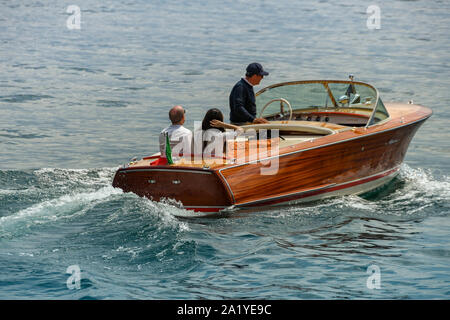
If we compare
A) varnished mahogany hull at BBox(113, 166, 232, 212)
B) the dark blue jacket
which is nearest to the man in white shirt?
varnished mahogany hull at BBox(113, 166, 232, 212)

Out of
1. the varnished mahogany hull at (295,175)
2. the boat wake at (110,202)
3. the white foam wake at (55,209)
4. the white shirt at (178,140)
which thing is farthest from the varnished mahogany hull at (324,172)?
the white foam wake at (55,209)

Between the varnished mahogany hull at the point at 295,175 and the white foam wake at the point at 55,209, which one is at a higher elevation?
the varnished mahogany hull at the point at 295,175

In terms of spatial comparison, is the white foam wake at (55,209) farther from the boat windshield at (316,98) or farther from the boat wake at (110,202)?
the boat windshield at (316,98)

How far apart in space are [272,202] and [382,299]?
269cm

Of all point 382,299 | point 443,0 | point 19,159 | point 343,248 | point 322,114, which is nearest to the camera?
point 382,299

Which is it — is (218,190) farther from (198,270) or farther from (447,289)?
(447,289)

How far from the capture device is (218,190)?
8.05 metres

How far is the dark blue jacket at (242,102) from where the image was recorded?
9.80 m

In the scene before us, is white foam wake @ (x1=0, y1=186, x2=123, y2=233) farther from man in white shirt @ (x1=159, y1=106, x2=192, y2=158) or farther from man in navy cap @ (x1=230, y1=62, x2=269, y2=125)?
man in navy cap @ (x1=230, y1=62, x2=269, y2=125)

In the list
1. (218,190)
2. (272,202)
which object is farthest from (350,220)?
(218,190)

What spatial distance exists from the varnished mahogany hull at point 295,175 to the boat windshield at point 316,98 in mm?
646

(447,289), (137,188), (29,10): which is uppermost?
(29,10)

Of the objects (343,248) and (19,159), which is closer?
(343,248)

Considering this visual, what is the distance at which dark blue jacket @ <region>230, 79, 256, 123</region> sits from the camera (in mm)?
9805
